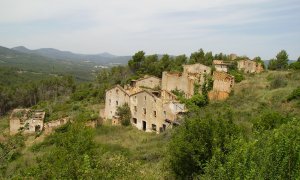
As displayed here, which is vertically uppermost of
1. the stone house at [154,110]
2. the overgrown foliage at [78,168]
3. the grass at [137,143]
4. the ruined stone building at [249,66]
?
the ruined stone building at [249,66]

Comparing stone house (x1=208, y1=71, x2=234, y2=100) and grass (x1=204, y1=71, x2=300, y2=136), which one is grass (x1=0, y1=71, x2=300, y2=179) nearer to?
grass (x1=204, y1=71, x2=300, y2=136)

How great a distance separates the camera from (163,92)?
3703 centimetres

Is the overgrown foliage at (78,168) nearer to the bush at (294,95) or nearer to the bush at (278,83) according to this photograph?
the bush at (294,95)

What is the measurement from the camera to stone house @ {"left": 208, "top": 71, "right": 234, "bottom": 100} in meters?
34.5

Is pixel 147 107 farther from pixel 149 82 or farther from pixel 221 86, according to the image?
pixel 149 82

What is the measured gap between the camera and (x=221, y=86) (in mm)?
34656

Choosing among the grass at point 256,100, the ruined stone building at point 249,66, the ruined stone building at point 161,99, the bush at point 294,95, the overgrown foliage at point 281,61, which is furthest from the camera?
the overgrown foliage at point 281,61

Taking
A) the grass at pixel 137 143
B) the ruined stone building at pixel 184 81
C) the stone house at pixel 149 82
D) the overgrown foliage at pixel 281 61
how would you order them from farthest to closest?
the overgrown foliage at pixel 281 61 < the stone house at pixel 149 82 < the ruined stone building at pixel 184 81 < the grass at pixel 137 143

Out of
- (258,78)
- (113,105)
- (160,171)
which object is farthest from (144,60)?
(160,171)

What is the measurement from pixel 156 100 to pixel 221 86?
746 centimetres

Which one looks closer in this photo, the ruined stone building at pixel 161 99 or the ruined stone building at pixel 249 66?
the ruined stone building at pixel 161 99

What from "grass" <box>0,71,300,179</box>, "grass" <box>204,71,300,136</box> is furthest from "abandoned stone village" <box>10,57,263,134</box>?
"grass" <box>204,71,300,136</box>

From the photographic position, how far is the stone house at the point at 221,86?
3447 centimetres

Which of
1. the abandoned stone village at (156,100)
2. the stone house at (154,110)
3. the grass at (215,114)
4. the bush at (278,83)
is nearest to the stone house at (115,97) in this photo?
the abandoned stone village at (156,100)
